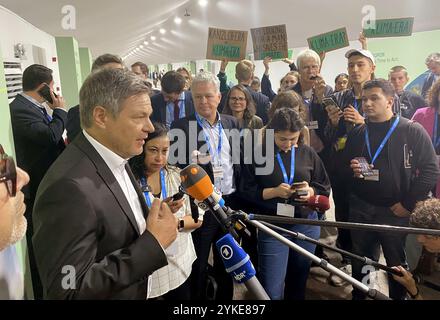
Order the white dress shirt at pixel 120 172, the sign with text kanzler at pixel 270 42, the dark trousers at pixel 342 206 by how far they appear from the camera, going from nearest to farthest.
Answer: the white dress shirt at pixel 120 172 < the dark trousers at pixel 342 206 < the sign with text kanzler at pixel 270 42

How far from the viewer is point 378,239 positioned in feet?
6.02

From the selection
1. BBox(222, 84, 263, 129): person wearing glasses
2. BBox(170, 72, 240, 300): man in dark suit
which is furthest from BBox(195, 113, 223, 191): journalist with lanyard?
BBox(222, 84, 263, 129): person wearing glasses

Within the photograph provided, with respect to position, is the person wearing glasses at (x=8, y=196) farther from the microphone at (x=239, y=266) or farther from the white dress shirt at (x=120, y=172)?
the microphone at (x=239, y=266)

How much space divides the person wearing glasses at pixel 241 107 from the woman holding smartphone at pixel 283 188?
0.71 meters

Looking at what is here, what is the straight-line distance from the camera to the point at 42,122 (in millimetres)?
2008

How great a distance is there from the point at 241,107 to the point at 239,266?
2007 millimetres

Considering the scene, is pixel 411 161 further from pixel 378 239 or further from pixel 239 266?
pixel 239 266

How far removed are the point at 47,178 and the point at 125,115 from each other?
0.26 meters

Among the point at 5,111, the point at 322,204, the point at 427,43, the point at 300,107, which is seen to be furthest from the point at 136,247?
the point at 427,43

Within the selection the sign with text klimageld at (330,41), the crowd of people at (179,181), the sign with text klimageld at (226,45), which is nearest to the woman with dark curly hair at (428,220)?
the crowd of people at (179,181)

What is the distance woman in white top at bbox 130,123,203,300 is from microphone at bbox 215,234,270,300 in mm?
719

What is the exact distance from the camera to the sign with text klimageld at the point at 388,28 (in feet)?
9.86

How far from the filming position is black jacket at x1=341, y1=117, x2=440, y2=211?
1.76 meters
